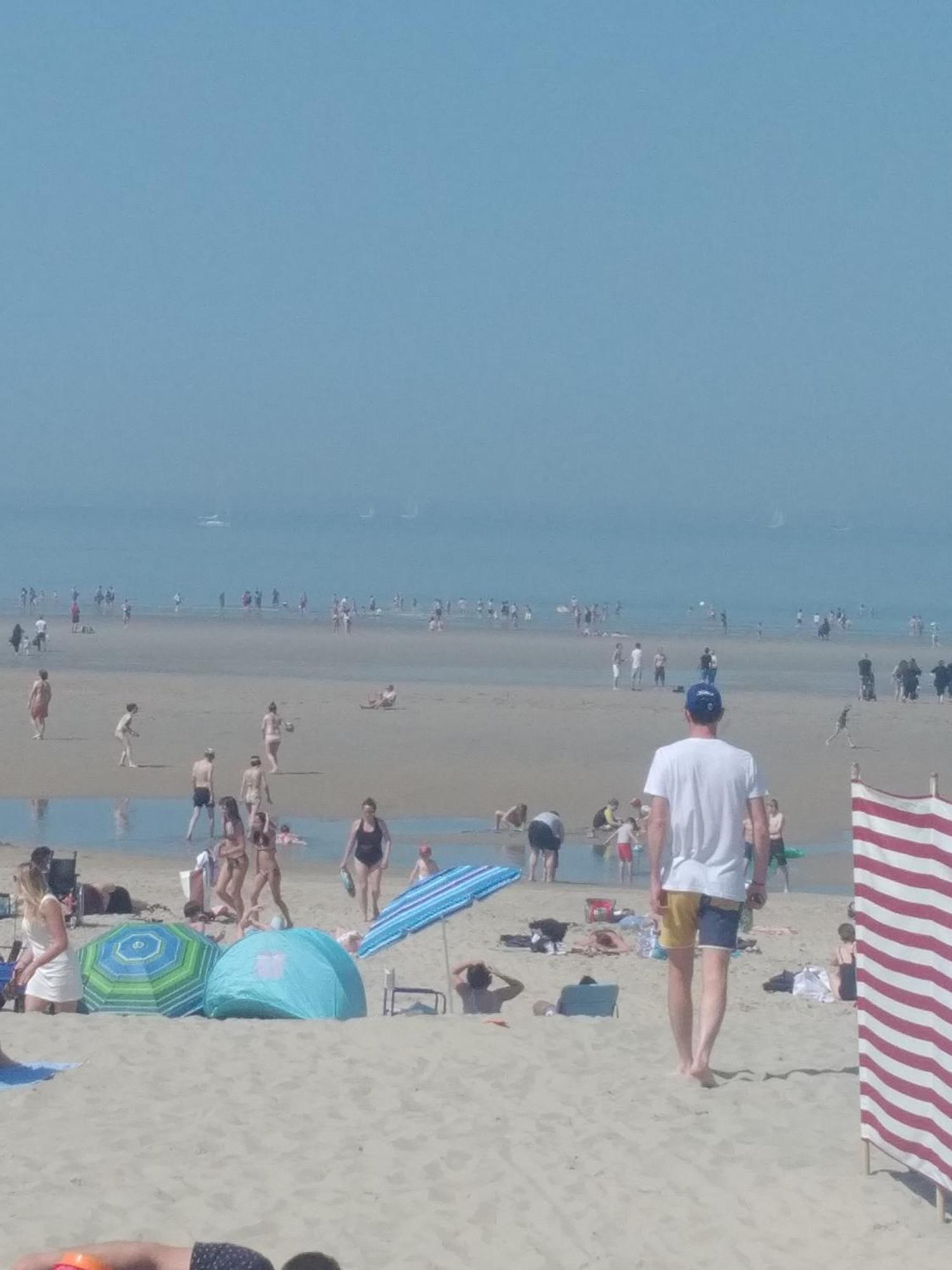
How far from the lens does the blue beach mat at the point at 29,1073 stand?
285 inches

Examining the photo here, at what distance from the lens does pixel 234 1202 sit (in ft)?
18.5

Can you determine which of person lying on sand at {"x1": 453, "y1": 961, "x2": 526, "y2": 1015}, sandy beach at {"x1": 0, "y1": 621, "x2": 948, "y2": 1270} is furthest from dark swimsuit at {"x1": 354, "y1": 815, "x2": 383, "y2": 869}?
person lying on sand at {"x1": 453, "y1": 961, "x2": 526, "y2": 1015}

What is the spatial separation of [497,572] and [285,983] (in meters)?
107

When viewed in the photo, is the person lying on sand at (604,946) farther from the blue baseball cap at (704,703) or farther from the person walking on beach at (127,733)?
the person walking on beach at (127,733)

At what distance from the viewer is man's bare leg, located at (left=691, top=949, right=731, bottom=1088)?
22.0 feet

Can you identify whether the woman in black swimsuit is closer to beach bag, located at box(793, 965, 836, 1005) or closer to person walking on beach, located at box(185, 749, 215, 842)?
beach bag, located at box(793, 965, 836, 1005)

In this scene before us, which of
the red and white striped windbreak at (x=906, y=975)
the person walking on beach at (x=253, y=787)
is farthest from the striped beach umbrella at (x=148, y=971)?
the person walking on beach at (x=253, y=787)

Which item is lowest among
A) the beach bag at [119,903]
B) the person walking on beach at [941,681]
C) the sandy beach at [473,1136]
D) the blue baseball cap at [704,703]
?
the beach bag at [119,903]

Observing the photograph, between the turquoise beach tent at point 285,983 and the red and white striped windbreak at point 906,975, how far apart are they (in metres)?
3.52

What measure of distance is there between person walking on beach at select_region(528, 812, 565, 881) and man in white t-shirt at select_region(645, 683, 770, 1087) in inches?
410

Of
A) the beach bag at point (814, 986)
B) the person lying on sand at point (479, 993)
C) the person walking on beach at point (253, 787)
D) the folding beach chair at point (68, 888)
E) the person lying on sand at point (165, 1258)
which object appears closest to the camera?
the person lying on sand at point (165, 1258)

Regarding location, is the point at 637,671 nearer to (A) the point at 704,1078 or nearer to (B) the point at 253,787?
(B) the point at 253,787

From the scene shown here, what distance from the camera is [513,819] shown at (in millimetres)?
20141

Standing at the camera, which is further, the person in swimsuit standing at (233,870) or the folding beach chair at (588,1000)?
the person in swimsuit standing at (233,870)
